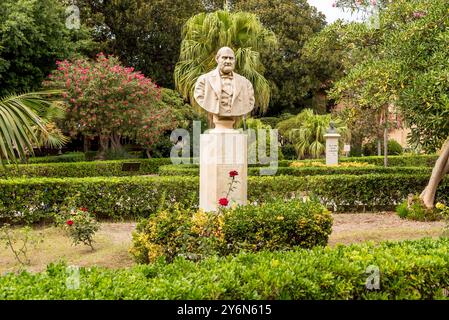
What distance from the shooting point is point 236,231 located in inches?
255

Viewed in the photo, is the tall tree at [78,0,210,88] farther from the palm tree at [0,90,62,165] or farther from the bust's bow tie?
the palm tree at [0,90,62,165]

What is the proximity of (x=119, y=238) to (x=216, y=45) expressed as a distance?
Result: 1256 centimetres

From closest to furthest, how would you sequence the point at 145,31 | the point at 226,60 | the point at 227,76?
the point at 226,60 → the point at 227,76 → the point at 145,31

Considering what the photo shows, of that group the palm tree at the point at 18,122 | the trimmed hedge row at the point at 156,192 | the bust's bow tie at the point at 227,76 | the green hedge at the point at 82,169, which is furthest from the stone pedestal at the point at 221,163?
the green hedge at the point at 82,169

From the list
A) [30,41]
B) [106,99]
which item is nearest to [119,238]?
[106,99]

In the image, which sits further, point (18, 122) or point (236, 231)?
point (236, 231)

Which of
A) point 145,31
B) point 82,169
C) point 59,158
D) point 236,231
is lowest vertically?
point 236,231

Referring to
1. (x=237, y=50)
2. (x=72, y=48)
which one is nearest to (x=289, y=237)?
(x=237, y=50)

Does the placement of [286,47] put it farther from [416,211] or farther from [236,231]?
[236,231]

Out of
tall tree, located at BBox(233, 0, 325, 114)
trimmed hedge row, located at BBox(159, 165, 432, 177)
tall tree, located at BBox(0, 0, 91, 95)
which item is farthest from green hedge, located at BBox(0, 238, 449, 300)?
tall tree, located at BBox(233, 0, 325, 114)

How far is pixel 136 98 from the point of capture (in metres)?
22.9

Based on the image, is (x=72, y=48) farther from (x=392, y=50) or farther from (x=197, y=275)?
(x=197, y=275)

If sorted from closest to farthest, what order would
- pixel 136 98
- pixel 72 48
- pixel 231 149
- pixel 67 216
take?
pixel 231 149 < pixel 67 216 < pixel 136 98 < pixel 72 48

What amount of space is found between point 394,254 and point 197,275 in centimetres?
184
